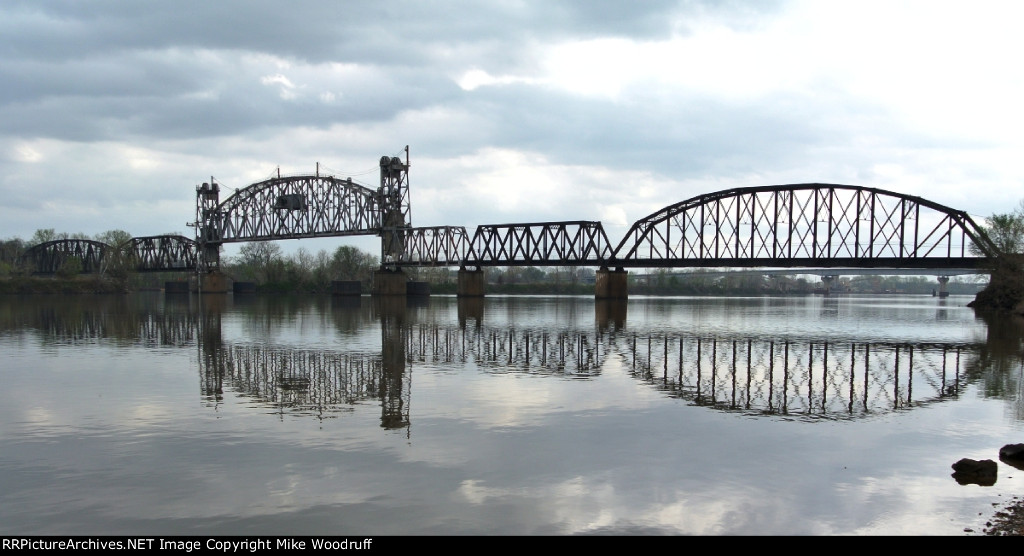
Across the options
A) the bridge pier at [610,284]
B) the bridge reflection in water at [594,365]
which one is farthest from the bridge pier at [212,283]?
the bridge reflection in water at [594,365]

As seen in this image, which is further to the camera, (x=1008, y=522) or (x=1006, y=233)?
(x=1006, y=233)

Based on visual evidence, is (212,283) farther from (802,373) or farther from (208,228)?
(802,373)

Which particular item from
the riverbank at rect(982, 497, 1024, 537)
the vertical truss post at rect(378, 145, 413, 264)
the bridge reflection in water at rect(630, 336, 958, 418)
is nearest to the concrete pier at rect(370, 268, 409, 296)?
the vertical truss post at rect(378, 145, 413, 264)

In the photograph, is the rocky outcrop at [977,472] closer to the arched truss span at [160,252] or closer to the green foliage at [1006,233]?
the green foliage at [1006,233]

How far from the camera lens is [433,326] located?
52.8m

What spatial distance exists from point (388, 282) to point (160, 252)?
88544 mm

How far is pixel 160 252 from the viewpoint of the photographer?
190 metres

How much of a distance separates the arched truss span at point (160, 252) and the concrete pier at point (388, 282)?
73778mm

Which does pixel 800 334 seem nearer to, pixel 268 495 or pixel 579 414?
pixel 579 414

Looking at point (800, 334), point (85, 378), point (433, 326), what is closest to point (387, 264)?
point (433, 326)

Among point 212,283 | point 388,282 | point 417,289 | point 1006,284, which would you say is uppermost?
point 1006,284

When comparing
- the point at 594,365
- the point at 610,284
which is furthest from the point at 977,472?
the point at 610,284

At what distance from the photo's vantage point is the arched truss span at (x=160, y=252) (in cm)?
18600

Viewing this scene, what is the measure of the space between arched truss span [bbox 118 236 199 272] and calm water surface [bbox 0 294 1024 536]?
16626 centimetres
